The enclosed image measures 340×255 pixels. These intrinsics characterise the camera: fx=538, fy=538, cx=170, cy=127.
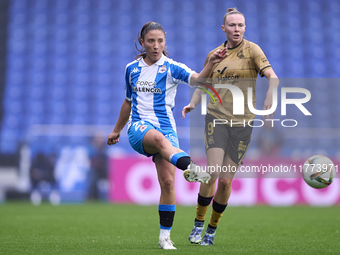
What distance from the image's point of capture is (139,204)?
12359 millimetres

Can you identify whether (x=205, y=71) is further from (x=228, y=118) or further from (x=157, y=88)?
(x=228, y=118)

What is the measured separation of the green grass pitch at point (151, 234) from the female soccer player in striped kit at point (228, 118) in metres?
0.45

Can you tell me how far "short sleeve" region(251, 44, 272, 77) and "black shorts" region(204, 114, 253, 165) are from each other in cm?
60

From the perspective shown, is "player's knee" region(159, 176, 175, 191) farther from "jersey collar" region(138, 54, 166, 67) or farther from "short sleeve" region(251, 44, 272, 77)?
"short sleeve" region(251, 44, 272, 77)

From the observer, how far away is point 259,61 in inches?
198

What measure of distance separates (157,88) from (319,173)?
5.46 ft

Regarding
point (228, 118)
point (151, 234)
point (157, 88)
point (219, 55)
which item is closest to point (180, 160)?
point (157, 88)

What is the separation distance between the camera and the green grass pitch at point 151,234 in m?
4.72

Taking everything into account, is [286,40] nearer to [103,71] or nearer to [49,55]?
[103,71]

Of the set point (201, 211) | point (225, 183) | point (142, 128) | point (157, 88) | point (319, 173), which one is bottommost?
point (201, 211)

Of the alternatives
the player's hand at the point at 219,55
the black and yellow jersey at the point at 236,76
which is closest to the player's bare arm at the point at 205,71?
the player's hand at the point at 219,55

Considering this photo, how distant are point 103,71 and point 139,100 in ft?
41.2

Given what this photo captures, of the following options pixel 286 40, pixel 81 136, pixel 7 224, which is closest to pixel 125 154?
pixel 81 136

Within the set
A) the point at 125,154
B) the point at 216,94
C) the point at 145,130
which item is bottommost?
the point at 125,154
